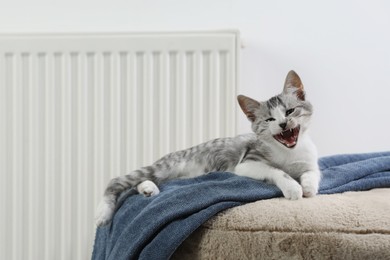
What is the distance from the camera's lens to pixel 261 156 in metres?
1.22

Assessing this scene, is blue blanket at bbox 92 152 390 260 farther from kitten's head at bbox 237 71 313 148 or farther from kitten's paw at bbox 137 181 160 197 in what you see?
kitten's head at bbox 237 71 313 148

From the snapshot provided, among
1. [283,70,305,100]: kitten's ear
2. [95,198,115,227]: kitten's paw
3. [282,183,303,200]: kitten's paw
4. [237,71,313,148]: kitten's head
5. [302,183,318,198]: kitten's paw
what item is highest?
[283,70,305,100]: kitten's ear

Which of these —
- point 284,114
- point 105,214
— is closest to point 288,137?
point 284,114

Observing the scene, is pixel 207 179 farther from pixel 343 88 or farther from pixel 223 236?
pixel 343 88

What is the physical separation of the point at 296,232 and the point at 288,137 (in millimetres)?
337

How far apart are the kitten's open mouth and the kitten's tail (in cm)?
27

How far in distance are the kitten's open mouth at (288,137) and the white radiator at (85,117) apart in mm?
552

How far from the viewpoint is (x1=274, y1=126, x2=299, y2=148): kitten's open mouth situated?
1.17 metres

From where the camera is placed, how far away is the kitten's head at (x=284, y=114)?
3.78ft

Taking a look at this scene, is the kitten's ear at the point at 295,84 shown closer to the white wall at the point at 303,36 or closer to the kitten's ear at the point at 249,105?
the kitten's ear at the point at 249,105

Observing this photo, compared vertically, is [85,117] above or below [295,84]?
below

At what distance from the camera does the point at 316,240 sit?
2.81 feet

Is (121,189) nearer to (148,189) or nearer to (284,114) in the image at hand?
(148,189)

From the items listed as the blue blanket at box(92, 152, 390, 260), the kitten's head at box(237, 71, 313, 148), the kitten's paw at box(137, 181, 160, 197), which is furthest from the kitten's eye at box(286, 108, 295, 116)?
the kitten's paw at box(137, 181, 160, 197)
